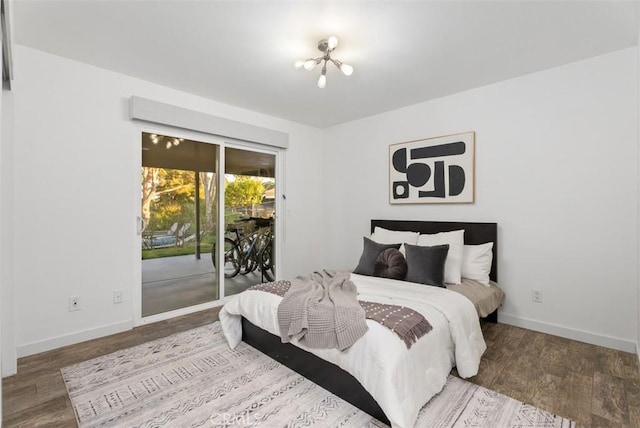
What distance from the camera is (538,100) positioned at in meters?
2.92

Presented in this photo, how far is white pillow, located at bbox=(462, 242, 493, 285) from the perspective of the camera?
2.98 meters

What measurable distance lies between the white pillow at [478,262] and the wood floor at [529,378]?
528 mm

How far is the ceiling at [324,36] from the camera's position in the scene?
2025 mm

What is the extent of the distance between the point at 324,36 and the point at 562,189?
8.04 ft

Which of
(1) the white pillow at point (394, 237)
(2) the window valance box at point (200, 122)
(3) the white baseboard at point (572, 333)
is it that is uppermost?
(2) the window valance box at point (200, 122)

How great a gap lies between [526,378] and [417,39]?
2.54 meters

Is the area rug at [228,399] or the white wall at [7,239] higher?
the white wall at [7,239]

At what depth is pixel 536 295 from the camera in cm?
295

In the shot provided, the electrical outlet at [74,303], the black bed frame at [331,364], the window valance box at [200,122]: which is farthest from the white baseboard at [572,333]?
the electrical outlet at [74,303]

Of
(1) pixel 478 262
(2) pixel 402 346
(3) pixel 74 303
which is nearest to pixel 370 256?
(1) pixel 478 262

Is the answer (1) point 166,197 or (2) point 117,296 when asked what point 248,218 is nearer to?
(1) point 166,197

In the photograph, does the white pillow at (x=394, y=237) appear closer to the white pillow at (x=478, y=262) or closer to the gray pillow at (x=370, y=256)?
the gray pillow at (x=370, y=256)

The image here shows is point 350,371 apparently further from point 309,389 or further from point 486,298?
point 486,298

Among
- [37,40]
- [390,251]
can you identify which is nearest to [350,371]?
[390,251]
